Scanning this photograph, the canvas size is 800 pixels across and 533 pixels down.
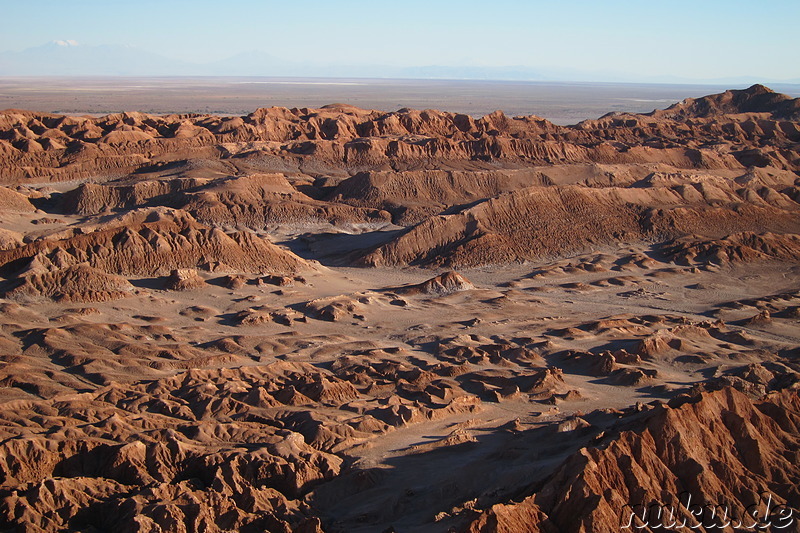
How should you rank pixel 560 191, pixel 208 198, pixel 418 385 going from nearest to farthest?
pixel 418 385, pixel 560 191, pixel 208 198

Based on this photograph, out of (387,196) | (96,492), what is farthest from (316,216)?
(96,492)

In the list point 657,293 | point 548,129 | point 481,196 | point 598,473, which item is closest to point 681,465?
point 598,473

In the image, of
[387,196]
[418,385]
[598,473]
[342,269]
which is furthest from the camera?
[387,196]

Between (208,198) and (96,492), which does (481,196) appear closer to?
(208,198)

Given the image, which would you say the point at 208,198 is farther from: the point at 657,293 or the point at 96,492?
the point at 96,492

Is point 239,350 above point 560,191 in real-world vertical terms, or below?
below

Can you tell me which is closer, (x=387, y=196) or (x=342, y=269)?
(x=342, y=269)
